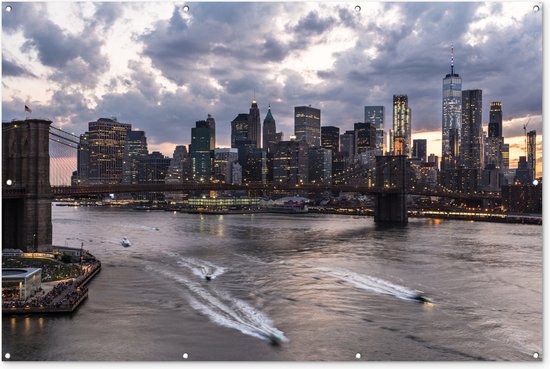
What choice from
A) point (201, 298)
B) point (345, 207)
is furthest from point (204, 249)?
point (345, 207)

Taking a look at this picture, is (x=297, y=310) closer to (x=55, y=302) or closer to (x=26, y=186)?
(x=55, y=302)

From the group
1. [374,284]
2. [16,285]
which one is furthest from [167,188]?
[16,285]

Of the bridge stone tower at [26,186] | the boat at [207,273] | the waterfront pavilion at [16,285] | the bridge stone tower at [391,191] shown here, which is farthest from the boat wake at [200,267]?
the bridge stone tower at [391,191]

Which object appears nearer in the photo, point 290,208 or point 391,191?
point 391,191

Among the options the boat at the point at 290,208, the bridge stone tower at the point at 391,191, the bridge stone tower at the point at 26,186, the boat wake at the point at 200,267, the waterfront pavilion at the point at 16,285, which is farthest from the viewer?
the boat at the point at 290,208

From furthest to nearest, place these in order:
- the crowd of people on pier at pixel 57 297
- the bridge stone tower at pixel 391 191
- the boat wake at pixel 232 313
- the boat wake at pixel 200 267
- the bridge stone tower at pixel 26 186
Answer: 1. the bridge stone tower at pixel 391 191
2. the bridge stone tower at pixel 26 186
3. the boat wake at pixel 200 267
4. the crowd of people on pier at pixel 57 297
5. the boat wake at pixel 232 313

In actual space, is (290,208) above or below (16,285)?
below

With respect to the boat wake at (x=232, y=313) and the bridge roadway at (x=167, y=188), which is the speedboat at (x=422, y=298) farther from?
the bridge roadway at (x=167, y=188)
